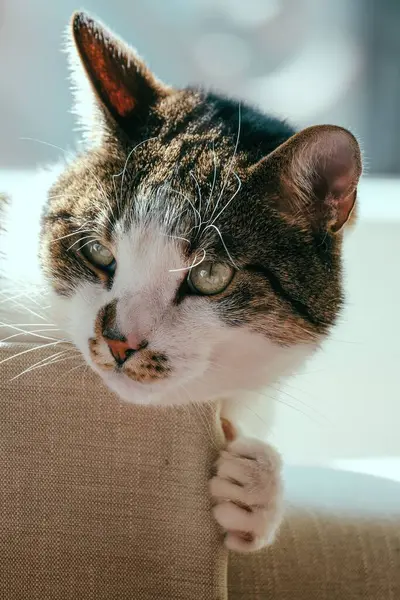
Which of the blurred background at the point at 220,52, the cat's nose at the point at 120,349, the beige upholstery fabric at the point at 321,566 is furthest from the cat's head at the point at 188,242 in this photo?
the blurred background at the point at 220,52

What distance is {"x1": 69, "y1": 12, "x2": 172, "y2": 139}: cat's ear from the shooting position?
0.92 metres

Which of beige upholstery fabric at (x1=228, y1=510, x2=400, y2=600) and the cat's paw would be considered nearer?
the cat's paw

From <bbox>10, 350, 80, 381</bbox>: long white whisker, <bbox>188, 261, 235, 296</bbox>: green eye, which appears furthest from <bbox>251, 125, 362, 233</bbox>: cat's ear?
<bbox>10, 350, 80, 381</bbox>: long white whisker

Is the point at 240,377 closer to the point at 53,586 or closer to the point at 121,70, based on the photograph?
the point at 53,586

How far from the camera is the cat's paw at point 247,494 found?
2.69 feet

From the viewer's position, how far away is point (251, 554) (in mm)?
926

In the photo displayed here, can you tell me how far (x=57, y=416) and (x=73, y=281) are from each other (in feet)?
0.67

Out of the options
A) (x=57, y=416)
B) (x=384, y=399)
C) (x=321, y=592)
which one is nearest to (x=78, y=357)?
(x=57, y=416)

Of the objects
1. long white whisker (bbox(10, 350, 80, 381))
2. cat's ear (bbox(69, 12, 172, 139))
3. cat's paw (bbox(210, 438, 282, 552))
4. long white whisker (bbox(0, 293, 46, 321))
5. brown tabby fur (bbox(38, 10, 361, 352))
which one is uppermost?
cat's ear (bbox(69, 12, 172, 139))

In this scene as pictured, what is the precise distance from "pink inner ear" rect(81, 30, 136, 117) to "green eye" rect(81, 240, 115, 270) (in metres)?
0.20

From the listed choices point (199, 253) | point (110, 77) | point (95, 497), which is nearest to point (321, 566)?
point (95, 497)

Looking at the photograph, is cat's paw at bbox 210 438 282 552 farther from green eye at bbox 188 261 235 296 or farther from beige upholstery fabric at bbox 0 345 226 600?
green eye at bbox 188 261 235 296

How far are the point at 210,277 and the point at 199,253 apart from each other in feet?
0.12

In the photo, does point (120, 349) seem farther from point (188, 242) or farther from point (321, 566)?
point (321, 566)
